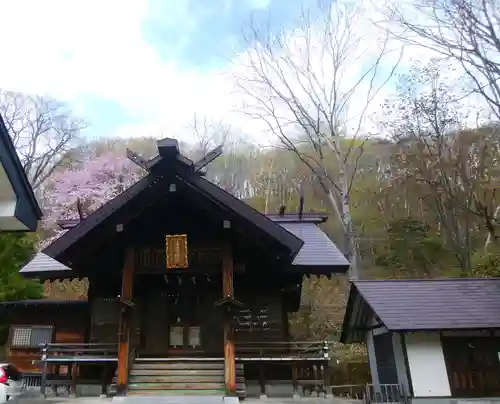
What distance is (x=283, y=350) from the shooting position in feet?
41.2

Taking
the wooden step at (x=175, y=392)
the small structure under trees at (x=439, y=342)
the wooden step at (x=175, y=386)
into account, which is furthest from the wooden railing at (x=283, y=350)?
the small structure under trees at (x=439, y=342)

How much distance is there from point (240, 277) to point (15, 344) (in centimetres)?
908

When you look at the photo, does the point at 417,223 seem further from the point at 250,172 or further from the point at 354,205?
the point at 250,172

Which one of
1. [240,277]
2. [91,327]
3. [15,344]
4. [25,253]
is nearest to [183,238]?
[240,277]

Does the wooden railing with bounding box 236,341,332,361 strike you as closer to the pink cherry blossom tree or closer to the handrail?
the handrail

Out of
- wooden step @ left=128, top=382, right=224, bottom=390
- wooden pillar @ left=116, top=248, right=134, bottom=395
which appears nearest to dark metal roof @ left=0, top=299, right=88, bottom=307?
wooden pillar @ left=116, top=248, right=134, bottom=395

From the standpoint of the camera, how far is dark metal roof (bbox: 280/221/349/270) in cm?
1367

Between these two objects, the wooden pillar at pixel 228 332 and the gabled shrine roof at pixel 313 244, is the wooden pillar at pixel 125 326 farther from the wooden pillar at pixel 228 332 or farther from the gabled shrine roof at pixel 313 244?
the gabled shrine roof at pixel 313 244

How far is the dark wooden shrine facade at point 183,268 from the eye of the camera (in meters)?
11.3

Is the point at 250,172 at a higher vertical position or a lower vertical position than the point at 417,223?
higher

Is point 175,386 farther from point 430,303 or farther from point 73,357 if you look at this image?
point 430,303

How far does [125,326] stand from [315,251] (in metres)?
6.72

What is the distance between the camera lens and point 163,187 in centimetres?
1138

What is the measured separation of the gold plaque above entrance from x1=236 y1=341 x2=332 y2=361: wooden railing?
3.22 m
